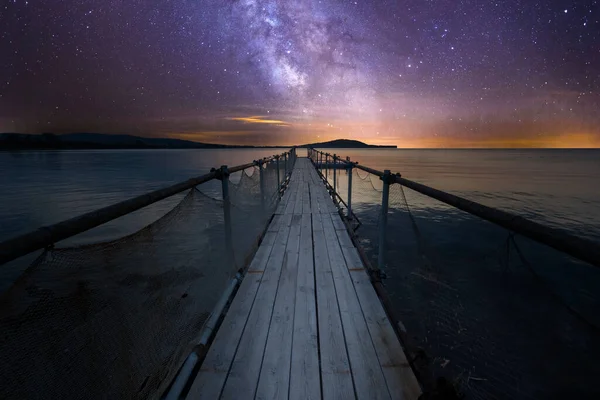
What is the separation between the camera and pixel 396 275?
827 cm

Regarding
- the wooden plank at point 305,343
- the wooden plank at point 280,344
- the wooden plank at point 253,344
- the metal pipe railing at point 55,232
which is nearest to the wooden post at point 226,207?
the wooden plank at point 253,344

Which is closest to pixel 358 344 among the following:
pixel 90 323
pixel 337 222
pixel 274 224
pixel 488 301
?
pixel 90 323

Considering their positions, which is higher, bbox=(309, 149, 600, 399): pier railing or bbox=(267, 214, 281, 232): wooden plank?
bbox=(267, 214, 281, 232): wooden plank

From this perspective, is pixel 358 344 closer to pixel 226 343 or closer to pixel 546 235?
pixel 226 343

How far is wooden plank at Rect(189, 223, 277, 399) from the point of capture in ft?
7.06

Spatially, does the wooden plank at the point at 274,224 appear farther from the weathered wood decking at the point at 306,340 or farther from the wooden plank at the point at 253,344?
the wooden plank at the point at 253,344

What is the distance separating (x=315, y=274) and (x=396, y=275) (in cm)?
523

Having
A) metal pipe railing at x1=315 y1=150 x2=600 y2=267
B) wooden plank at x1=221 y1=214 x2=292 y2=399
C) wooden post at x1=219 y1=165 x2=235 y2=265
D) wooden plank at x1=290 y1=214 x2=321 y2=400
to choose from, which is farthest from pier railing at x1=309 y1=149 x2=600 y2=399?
wooden post at x1=219 y1=165 x2=235 y2=265

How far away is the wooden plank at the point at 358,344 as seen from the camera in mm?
2146

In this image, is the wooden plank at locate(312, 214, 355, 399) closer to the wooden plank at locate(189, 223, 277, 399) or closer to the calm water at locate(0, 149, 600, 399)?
the wooden plank at locate(189, 223, 277, 399)

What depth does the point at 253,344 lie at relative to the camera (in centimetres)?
259

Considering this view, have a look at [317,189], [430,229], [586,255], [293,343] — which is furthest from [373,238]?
[586,255]

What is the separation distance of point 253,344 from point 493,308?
667cm

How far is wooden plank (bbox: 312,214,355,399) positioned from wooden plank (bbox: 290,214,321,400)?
62mm
